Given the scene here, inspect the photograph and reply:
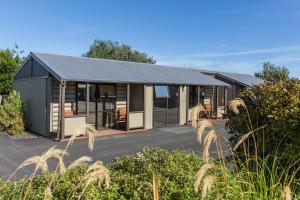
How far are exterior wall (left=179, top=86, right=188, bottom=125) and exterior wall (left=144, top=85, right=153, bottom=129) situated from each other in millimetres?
2731

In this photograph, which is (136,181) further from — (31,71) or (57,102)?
(31,71)

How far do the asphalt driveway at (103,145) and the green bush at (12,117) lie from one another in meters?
0.69

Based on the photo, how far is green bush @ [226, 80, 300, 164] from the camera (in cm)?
550

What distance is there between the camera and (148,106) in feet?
63.5

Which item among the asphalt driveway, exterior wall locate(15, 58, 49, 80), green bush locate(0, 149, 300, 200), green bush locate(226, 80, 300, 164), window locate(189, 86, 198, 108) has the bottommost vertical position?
the asphalt driveway

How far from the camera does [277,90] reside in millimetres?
5996

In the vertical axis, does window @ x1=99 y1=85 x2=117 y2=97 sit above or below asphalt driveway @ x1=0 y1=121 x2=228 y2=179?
above

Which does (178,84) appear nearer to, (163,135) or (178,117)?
(178,117)

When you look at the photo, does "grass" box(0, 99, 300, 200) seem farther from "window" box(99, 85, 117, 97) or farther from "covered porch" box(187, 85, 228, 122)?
"covered porch" box(187, 85, 228, 122)

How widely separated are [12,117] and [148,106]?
7.27m

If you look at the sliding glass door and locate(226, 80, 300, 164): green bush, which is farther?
the sliding glass door

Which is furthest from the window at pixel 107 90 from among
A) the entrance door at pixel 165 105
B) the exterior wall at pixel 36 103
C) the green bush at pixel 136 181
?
the green bush at pixel 136 181

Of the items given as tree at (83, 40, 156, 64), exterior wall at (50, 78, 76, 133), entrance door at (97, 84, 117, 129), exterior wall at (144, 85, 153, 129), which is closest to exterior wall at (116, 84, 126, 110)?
entrance door at (97, 84, 117, 129)

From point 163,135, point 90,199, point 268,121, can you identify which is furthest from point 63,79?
point 90,199
